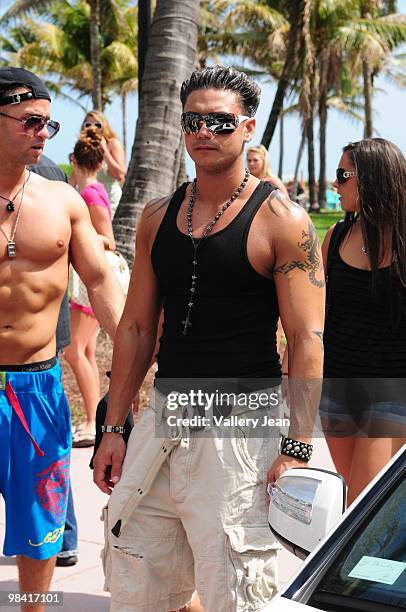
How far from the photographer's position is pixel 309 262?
2889mm

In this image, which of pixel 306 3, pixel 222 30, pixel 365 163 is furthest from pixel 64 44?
pixel 365 163

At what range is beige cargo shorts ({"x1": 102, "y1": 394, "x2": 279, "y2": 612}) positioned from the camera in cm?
278

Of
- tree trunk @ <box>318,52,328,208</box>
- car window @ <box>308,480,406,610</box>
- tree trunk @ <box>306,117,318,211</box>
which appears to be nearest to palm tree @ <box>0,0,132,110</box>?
tree trunk @ <box>318,52,328,208</box>

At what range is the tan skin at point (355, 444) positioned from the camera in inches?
142

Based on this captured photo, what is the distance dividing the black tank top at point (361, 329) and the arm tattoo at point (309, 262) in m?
0.79

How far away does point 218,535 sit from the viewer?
2.79 meters

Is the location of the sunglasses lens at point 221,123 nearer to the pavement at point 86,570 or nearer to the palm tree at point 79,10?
the pavement at point 86,570

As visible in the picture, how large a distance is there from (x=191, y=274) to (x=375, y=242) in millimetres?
1053

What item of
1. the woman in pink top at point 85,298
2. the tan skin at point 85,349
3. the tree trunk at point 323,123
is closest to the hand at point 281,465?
the woman in pink top at point 85,298

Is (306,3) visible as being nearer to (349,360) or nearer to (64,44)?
(64,44)

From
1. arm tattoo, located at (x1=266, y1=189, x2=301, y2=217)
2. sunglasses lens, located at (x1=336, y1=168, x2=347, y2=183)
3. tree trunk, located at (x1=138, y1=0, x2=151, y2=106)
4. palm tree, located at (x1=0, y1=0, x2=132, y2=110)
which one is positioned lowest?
arm tattoo, located at (x1=266, y1=189, x2=301, y2=217)

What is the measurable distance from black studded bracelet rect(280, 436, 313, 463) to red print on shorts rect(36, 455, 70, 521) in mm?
1134

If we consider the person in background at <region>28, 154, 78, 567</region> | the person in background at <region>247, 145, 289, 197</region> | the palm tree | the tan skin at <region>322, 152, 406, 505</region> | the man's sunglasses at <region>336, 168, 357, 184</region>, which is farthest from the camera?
the palm tree

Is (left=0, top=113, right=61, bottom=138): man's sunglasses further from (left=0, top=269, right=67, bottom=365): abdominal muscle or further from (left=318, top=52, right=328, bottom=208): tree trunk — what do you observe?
(left=318, top=52, right=328, bottom=208): tree trunk
